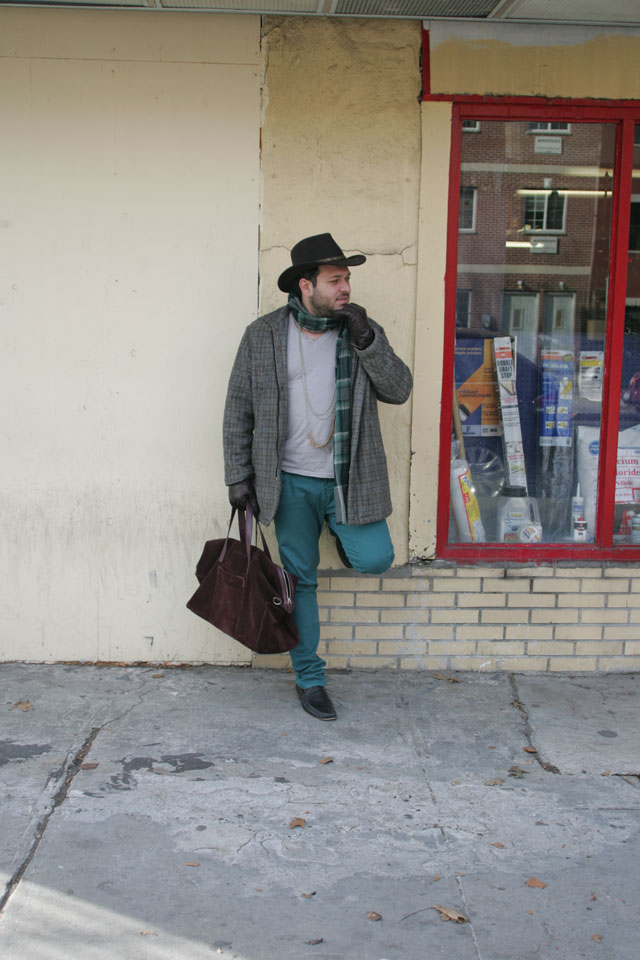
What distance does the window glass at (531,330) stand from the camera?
4.62m

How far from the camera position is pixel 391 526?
4605 mm

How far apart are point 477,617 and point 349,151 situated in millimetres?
2360

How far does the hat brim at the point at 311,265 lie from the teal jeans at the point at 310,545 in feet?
2.79

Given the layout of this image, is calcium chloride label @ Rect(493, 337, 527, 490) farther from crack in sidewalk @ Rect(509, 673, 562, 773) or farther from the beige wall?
the beige wall

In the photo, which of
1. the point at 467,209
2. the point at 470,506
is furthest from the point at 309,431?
the point at 467,209

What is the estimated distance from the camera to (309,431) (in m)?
4.07

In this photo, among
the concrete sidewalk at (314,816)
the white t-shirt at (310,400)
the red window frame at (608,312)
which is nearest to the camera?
the concrete sidewalk at (314,816)

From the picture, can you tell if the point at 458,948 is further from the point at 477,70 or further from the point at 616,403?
the point at 477,70

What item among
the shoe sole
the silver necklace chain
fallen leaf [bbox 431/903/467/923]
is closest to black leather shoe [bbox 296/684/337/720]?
the shoe sole

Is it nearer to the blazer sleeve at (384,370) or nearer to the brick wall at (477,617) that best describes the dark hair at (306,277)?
the blazer sleeve at (384,370)

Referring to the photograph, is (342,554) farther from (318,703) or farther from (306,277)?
(306,277)

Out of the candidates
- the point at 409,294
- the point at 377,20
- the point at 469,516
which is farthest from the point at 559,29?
the point at 469,516

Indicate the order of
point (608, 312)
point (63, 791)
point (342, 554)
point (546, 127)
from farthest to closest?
point (608, 312)
point (546, 127)
point (342, 554)
point (63, 791)

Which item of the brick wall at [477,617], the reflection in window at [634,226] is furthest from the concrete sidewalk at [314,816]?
the reflection in window at [634,226]
